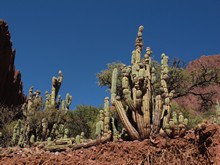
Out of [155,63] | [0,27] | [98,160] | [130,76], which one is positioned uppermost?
[0,27]

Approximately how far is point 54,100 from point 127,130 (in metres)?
8.69

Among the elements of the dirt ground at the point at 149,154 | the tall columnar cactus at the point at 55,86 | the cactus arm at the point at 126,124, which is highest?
the tall columnar cactus at the point at 55,86

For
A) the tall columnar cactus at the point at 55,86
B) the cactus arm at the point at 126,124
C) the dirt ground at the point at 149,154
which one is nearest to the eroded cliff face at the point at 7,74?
the tall columnar cactus at the point at 55,86

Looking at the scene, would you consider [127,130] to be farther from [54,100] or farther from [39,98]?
[39,98]

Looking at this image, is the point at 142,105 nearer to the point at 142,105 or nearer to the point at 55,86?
the point at 142,105

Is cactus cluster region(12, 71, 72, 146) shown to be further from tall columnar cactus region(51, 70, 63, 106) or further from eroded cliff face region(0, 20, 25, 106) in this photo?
eroded cliff face region(0, 20, 25, 106)

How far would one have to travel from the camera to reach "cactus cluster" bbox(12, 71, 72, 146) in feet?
42.3

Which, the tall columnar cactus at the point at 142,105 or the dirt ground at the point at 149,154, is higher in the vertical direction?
the tall columnar cactus at the point at 142,105

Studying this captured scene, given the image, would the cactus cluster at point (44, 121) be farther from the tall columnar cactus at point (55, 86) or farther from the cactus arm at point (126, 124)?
the cactus arm at point (126, 124)

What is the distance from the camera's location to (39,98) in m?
16.0

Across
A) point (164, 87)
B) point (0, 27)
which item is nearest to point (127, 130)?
point (164, 87)

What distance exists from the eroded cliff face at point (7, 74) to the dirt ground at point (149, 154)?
26.9m

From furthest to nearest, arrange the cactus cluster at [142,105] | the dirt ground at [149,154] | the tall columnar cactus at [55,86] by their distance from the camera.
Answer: the tall columnar cactus at [55,86]
the cactus cluster at [142,105]
the dirt ground at [149,154]

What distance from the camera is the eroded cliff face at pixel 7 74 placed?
3247cm
